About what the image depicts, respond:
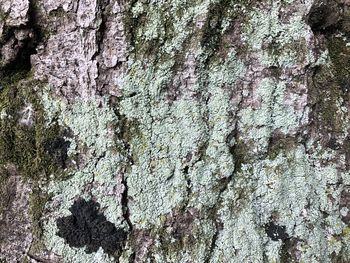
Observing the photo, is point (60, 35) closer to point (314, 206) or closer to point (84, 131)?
point (84, 131)

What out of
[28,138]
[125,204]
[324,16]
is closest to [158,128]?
[125,204]

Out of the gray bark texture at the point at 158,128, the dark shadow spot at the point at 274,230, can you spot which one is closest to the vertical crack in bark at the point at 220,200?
the gray bark texture at the point at 158,128

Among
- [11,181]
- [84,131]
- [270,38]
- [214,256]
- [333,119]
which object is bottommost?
[214,256]

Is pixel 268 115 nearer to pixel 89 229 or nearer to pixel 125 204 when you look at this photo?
pixel 125 204

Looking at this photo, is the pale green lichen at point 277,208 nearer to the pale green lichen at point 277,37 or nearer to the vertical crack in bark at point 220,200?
the vertical crack in bark at point 220,200

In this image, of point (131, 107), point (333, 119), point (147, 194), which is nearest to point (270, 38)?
point (333, 119)

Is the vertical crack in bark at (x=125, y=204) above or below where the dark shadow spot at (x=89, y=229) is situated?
above

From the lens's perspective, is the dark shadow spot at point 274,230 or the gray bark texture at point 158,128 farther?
the dark shadow spot at point 274,230

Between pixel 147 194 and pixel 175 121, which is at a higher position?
pixel 175 121

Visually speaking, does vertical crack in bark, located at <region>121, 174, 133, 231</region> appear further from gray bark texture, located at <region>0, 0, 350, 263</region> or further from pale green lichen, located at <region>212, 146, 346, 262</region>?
pale green lichen, located at <region>212, 146, 346, 262</region>

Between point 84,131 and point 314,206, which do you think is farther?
point 314,206
